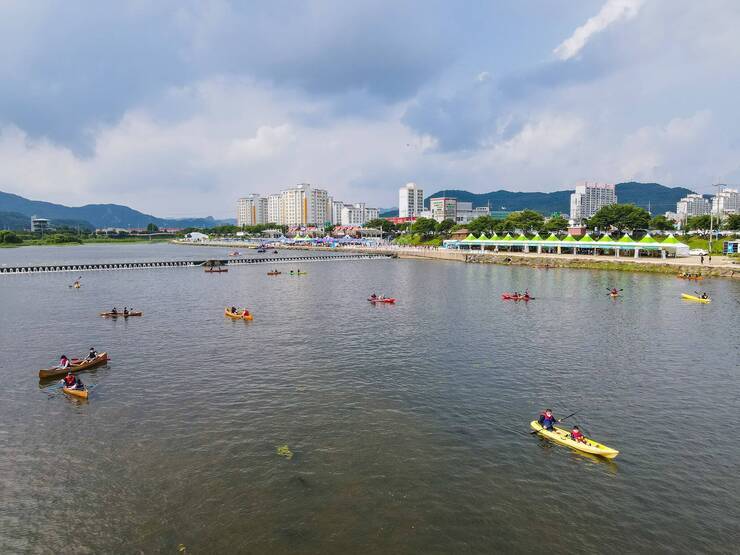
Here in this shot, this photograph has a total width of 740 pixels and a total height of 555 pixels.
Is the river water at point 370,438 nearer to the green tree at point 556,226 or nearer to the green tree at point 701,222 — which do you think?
the green tree at point 701,222

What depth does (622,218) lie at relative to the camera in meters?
153

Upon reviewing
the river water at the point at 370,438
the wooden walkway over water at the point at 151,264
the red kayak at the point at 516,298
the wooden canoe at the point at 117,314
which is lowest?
the river water at the point at 370,438

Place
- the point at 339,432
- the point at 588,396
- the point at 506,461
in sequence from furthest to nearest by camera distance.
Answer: the point at 588,396 < the point at 339,432 < the point at 506,461

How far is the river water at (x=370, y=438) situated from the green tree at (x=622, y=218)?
113 meters

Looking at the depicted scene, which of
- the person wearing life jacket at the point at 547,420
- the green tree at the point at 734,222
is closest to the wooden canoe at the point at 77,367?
the person wearing life jacket at the point at 547,420

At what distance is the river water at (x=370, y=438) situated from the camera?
17281 mm

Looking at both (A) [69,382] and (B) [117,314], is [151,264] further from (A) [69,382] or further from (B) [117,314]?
(A) [69,382]

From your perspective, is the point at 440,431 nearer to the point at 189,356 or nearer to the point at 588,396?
the point at 588,396

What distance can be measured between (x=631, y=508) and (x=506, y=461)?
17.3ft

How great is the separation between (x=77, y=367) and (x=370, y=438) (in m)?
24.0

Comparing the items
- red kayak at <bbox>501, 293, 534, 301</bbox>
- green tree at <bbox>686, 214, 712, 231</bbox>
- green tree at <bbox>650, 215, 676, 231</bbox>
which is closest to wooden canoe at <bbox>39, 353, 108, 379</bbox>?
red kayak at <bbox>501, 293, 534, 301</bbox>

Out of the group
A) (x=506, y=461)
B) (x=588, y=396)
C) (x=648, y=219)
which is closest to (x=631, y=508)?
(x=506, y=461)

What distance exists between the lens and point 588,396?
29531 millimetres

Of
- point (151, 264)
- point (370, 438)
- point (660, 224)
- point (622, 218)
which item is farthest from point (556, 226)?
point (370, 438)
